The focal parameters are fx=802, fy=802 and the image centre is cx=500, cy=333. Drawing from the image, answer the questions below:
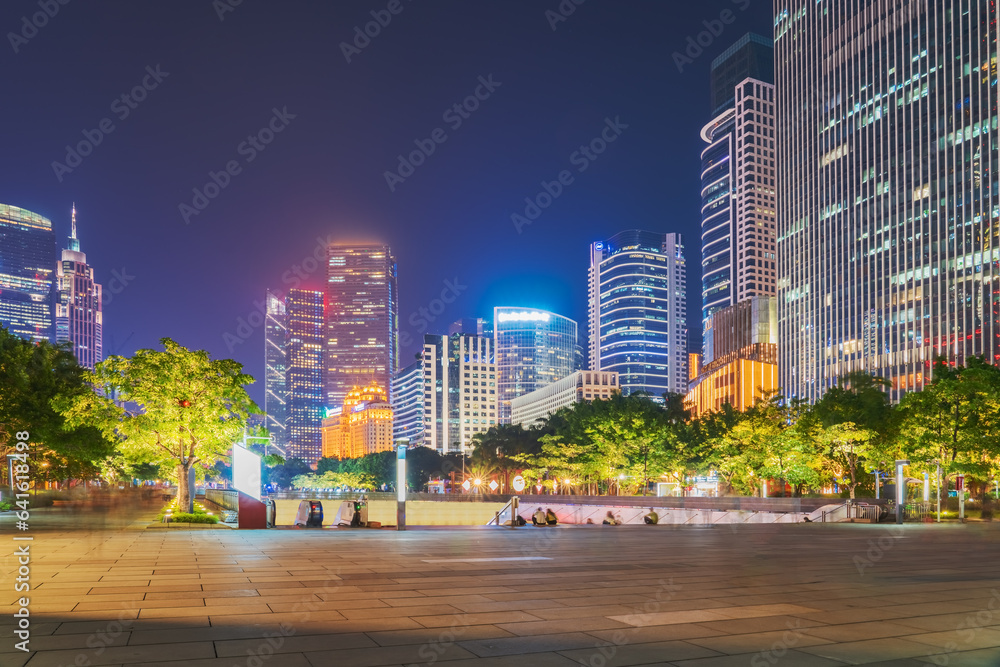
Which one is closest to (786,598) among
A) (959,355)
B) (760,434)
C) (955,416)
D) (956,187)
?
(955,416)

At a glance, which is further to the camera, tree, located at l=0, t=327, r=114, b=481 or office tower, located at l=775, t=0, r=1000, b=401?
office tower, located at l=775, t=0, r=1000, b=401

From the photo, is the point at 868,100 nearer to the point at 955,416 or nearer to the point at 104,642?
the point at 955,416

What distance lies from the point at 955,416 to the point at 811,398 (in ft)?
374

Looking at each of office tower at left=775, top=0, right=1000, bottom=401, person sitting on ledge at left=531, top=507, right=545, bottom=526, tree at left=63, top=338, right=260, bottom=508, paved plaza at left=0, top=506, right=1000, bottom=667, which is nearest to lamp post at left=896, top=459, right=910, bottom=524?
person sitting on ledge at left=531, top=507, right=545, bottom=526

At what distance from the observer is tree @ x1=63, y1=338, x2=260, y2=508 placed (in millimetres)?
35062

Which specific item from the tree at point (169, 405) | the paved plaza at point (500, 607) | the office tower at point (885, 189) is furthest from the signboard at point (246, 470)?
the office tower at point (885, 189)

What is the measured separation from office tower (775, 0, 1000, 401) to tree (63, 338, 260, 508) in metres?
103

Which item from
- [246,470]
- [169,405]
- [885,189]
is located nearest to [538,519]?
[246,470]

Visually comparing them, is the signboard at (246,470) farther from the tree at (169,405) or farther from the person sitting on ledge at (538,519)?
the person sitting on ledge at (538,519)

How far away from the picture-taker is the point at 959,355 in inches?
4803

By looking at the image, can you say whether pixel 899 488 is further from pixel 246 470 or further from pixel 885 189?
pixel 885 189

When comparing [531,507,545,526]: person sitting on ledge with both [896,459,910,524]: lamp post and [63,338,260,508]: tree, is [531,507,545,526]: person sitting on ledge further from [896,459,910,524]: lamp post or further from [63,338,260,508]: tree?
[896,459,910,524]: lamp post

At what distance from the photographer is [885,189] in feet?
456

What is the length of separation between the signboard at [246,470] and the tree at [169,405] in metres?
6.03
